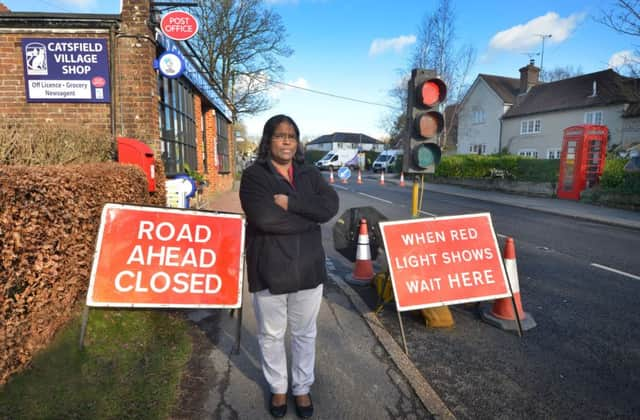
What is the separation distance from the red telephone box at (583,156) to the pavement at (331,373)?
592 inches

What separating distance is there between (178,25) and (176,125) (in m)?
2.76

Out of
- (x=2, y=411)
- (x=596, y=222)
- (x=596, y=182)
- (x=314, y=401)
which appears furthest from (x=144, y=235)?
(x=596, y=182)

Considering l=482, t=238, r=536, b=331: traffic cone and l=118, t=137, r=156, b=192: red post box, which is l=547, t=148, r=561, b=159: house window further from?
l=118, t=137, r=156, b=192: red post box

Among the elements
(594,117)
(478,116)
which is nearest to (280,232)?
(594,117)

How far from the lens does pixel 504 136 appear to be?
1462 inches

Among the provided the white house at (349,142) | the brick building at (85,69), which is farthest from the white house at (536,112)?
the white house at (349,142)

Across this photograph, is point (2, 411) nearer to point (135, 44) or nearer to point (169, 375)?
point (169, 375)

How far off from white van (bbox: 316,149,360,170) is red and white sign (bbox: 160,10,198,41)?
132 feet

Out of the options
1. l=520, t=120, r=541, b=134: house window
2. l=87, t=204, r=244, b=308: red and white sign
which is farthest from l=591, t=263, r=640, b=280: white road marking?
l=520, t=120, r=541, b=134: house window

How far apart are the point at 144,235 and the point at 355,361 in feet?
6.65

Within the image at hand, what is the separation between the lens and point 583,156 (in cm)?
1499

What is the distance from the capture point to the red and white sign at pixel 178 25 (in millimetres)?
7270

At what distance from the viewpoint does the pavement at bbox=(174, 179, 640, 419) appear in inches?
100

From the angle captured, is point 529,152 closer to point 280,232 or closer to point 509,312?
point 509,312
